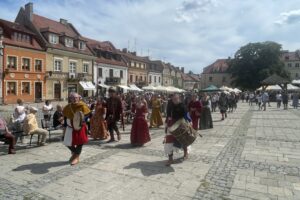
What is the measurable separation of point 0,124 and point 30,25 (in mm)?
32084

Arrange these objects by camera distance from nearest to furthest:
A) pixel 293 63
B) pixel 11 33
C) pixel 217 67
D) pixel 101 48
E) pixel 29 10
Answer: pixel 11 33, pixel 29 10, pixel 101 48, pixel 293 63, pixel 217 67

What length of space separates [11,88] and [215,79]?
72621mm

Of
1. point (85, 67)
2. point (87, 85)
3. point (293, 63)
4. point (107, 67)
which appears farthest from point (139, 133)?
point (293, 63)

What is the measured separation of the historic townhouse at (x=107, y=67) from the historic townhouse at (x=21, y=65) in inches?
408

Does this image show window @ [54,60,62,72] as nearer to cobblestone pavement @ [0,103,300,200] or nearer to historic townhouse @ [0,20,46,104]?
historic townhouse @ [0,20,46,104]

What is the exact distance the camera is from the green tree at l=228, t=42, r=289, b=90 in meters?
62.0

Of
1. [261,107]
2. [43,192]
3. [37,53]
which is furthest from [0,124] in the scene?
[37,53]

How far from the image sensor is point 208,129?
1315 centimetres

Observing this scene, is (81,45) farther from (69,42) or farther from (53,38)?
(53,38)

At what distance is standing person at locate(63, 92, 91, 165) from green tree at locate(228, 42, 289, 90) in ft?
193

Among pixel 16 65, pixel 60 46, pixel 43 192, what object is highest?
pixel 60 46

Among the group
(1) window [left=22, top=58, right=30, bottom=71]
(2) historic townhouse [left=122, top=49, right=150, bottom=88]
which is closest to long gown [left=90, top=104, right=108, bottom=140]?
(1) window [left=22, top=58, right=30, bottom=71]

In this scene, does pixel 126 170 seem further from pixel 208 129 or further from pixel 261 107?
pixel 261 107

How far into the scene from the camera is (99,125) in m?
10.4
